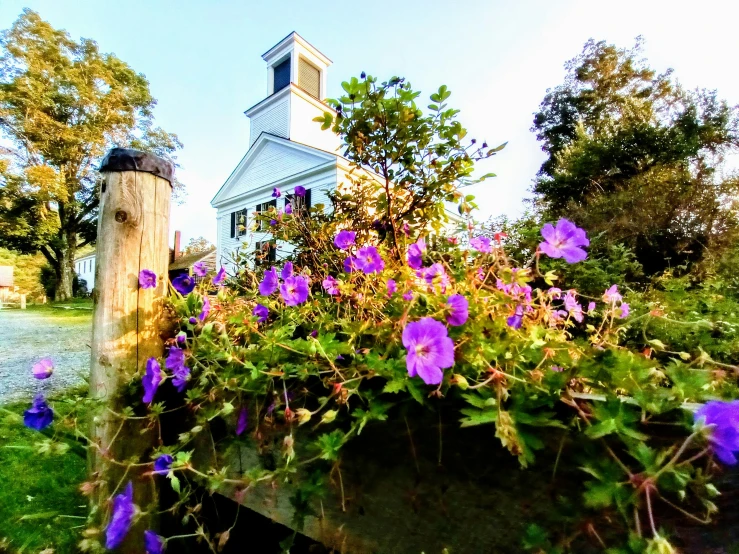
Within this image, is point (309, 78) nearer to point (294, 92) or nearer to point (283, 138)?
point (294, 92)

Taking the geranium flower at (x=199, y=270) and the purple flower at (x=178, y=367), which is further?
the geranium flower at (x=199, y=270)

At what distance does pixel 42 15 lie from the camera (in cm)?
1714

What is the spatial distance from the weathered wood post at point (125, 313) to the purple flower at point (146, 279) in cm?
2

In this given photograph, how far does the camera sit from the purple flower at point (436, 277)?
85 cm

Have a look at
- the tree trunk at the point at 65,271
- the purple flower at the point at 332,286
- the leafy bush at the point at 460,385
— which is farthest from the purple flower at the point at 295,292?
the tree trunk at the point at 65,271

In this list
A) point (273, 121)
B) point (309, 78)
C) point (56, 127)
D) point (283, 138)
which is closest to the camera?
point (283, 138)

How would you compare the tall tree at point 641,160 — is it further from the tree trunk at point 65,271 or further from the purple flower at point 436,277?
the tree trunk at point 65,271

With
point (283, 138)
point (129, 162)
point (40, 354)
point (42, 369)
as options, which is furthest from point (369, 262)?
point (283, 138)

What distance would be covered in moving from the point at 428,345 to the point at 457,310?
104 millimetres

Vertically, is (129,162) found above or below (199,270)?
above

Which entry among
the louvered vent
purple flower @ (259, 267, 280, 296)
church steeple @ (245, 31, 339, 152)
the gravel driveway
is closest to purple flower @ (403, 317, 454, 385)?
purple flower @ (259, 267, 280, 296)

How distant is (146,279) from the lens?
1188 mm

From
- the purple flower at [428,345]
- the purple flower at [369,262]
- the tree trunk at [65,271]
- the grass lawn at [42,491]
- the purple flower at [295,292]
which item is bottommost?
the grass lawn at [42,491]

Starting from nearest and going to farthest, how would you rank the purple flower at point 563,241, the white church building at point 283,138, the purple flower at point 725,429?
the purple flower at point 725,429, the purple flower at point 563,241, the white church building at point 283,138
